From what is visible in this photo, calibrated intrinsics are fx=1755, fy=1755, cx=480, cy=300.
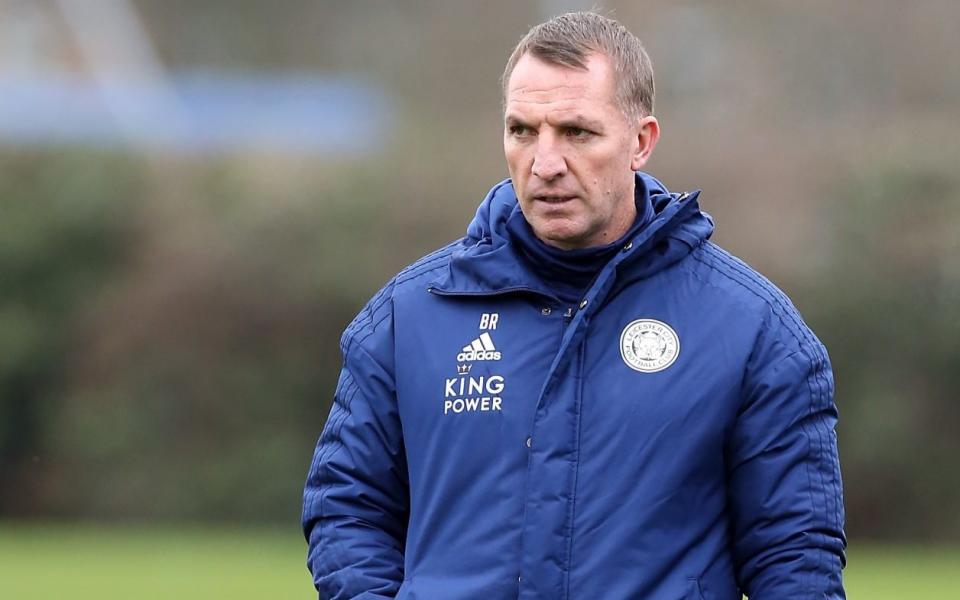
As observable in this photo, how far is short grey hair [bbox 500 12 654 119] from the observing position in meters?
3.93

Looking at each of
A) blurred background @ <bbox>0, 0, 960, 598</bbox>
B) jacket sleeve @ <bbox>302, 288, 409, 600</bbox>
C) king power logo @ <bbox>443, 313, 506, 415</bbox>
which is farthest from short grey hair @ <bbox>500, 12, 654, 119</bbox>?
blurred background @ <bbox>0, 0, 960, 598</bbox>

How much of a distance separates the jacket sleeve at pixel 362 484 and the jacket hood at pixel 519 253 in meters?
0.23

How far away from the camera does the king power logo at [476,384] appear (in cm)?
387

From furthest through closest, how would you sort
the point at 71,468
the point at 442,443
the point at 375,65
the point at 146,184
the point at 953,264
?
the point at 375,65 < the point at 146,184 < the point at 71,468 < the point at 953,264 < the point at 442,443

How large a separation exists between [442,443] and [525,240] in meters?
0.49

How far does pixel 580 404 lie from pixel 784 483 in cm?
47

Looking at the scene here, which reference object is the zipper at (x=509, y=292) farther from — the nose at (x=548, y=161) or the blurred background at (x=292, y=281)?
the blurred background at (x=292, y=281)

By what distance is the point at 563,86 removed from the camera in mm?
3896

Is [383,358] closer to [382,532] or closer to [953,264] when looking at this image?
[382,532]

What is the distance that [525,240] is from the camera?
3.95 meters

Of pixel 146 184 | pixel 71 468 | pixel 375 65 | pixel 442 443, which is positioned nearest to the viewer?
pixel 442 443

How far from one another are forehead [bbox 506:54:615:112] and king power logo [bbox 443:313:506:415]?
491 mm

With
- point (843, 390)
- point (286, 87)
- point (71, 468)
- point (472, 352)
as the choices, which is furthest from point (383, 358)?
point (286, 87)

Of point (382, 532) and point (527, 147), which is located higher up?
point (527, 147)
